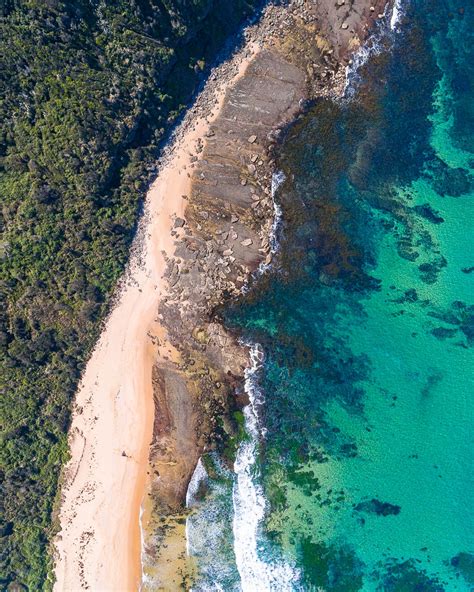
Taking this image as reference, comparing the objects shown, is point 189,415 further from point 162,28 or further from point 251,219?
point 162,28

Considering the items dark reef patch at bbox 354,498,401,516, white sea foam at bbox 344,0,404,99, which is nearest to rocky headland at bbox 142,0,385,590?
white sea foam at bbox 344,0,404,99

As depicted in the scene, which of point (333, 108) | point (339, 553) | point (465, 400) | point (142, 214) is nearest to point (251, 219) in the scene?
point (142, 214)

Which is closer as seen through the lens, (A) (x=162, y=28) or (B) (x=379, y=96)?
(A) (x=162, y=28)

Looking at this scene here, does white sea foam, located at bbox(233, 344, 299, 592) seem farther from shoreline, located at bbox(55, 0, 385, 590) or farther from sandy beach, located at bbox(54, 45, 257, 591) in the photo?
sandy beach, located at bbox(54, 45, 257, 591)

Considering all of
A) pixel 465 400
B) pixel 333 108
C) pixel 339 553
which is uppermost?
pixel 333 108

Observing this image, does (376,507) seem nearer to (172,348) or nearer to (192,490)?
(192,490)

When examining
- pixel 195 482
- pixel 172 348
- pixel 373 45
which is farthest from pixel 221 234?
pixel 373 45
